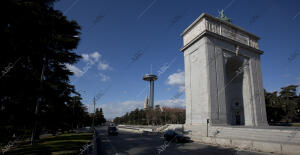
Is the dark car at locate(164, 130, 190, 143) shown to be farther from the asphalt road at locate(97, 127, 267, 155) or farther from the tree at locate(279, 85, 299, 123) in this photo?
the tree at locate(279, 85, 299, 123)

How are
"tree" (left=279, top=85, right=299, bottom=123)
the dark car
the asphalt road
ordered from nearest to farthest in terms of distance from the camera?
1. the asphalt road
2. the dark car
3. "tree" (left=279, top=85, right=299, bottom=123)

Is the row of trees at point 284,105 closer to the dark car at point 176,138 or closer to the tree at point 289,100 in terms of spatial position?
the tree at point 289,100

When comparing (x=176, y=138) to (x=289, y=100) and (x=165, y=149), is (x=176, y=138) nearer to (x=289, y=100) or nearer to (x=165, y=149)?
(x=165, y=149)

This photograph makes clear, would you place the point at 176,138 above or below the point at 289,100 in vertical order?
below

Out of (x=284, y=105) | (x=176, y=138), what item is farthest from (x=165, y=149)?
(x=284, y=105)

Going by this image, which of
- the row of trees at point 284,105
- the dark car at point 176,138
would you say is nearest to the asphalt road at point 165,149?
the dark car at point 176,138

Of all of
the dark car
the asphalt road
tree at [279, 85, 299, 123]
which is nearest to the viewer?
the asphalt road

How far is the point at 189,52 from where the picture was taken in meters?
32.0

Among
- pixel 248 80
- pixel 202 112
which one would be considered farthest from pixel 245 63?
pixel 202 112

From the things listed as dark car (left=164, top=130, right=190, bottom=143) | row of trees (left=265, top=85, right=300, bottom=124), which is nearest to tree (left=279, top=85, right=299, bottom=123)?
row of trees (left=265, top=85, right=300, bottom=124)

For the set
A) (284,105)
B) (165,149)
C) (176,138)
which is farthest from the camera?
(284,105)

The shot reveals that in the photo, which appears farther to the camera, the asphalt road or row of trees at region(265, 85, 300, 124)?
row of trees at region(265, 85, 300, 124)

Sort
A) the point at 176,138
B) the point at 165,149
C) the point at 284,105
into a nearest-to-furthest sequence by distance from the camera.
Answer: the point at 165,149, the point at 176,138, the point at 284,105

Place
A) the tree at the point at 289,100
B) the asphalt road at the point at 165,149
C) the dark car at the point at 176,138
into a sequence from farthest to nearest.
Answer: the tree at the point at 289,100, the dark car at the point at 176,138, the asphalt road at the point at 165,149
